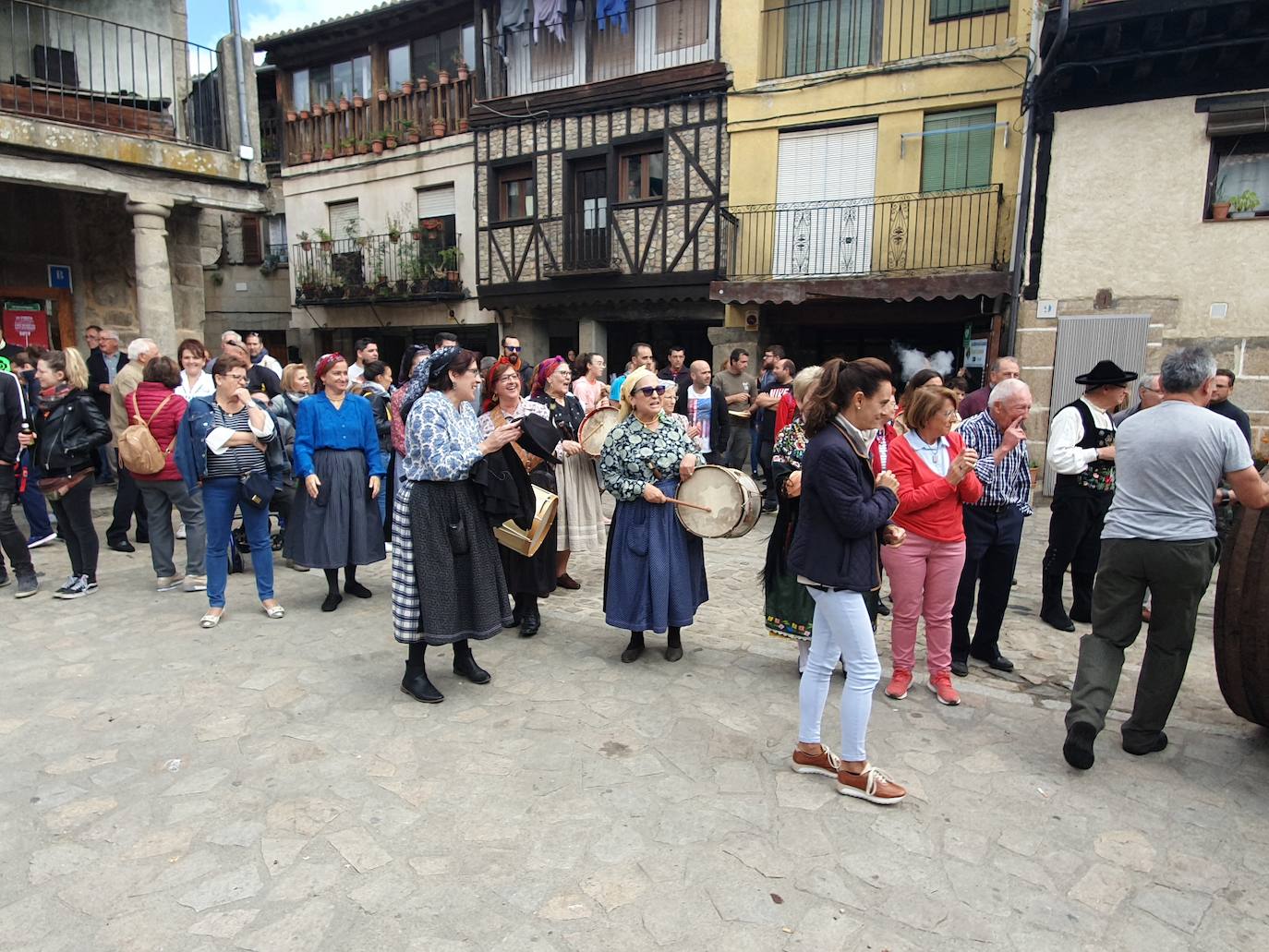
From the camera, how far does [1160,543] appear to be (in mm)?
3510

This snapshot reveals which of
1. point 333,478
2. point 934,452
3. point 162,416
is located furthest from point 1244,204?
point 162,416

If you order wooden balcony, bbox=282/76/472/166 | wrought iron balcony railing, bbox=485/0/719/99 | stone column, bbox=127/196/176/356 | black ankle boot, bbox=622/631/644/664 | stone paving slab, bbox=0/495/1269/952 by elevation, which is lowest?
stone paving slab, bbox=0/495/1269/952

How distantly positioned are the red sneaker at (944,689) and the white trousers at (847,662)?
1103 millimetres

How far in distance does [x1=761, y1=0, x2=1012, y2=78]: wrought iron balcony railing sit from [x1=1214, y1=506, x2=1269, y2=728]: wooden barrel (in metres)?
10.9

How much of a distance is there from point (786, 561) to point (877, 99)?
35.5ft

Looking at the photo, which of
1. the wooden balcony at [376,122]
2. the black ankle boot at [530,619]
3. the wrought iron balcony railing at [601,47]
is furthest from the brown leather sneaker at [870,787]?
the wooden balcony at [376,122]

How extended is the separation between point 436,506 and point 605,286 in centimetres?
1182

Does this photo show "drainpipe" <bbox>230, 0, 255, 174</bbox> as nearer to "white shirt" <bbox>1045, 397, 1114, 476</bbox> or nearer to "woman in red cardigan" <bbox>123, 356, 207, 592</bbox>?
"woman in red cardigan" <bbox>123, 356, 207, 592</bbox>

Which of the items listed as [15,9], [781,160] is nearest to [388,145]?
[15,9]

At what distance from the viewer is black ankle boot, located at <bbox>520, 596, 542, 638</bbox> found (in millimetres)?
5305

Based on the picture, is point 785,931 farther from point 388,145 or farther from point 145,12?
point 388,145

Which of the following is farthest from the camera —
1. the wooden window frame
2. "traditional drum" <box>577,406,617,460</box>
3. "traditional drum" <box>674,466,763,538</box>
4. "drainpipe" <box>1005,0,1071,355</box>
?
the wooden window frame

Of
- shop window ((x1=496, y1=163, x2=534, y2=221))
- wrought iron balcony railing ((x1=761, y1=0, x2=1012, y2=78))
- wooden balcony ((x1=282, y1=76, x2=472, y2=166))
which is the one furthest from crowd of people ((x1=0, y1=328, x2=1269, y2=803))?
wooden balcony ((x1=282, y1=76, x2=472, y2=166))

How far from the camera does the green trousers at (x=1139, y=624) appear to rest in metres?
3.50
